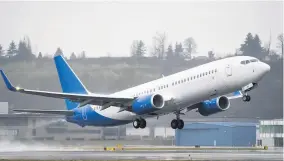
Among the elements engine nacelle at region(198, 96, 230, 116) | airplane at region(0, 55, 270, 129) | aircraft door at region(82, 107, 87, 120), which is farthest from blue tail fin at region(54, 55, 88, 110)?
engine nacelle at region(198, 96, 230, 116)

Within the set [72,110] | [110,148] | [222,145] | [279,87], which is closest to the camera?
[72,110]

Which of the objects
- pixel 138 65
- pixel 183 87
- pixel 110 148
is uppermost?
pixel 138 65

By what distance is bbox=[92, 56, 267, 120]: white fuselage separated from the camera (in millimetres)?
40094

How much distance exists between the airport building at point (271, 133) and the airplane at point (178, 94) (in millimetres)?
20342

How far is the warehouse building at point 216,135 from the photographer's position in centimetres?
6906

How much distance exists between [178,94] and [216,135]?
28697 mm

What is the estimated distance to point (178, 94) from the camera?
139 ft

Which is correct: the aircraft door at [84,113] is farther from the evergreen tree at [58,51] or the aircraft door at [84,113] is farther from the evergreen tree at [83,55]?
the evergreen tree at [58,51]

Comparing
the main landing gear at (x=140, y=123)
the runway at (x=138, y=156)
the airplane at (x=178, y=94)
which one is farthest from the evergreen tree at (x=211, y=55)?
the main landing gear at (x=140, y=123)

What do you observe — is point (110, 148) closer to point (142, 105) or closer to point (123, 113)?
point (123, 113)

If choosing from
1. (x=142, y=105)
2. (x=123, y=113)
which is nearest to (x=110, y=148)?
(x=123, y=113)

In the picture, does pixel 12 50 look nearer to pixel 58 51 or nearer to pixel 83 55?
pixel 58 51

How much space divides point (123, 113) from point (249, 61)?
36.0 ft

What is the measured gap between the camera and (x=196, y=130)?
71000mm
